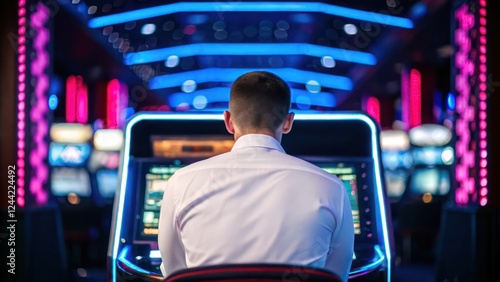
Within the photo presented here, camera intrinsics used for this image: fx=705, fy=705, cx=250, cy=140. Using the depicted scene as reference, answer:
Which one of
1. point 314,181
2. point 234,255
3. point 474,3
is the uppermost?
point 474,3

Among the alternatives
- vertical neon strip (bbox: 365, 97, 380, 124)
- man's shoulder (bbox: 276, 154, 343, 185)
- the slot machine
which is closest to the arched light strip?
man's shoulder (bbox: 276, 154, 343, 185)

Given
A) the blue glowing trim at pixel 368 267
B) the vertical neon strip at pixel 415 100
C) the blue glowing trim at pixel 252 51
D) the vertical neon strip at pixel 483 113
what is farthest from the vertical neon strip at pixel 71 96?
the blue glowing trim at pixel 368 267

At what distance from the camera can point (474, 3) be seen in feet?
16.7

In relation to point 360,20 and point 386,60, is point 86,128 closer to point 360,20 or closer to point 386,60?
point 360,20

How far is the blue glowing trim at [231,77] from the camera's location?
45.7 ft

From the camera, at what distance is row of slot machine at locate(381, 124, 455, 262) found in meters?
7.93

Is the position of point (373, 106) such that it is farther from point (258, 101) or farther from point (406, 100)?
point (258, 101)

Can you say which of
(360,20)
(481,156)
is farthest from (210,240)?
(360,20)

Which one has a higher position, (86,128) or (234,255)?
(86,128)

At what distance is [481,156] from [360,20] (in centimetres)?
392

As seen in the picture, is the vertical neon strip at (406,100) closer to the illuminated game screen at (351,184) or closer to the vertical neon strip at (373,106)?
the vertical neon strip at (373,106)

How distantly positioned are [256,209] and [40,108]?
150 inches

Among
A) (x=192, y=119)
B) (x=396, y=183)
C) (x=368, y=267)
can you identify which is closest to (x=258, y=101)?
(x=368, y=267)

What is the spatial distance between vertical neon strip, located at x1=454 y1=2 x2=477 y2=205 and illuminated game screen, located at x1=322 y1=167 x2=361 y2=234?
8.44 ft
